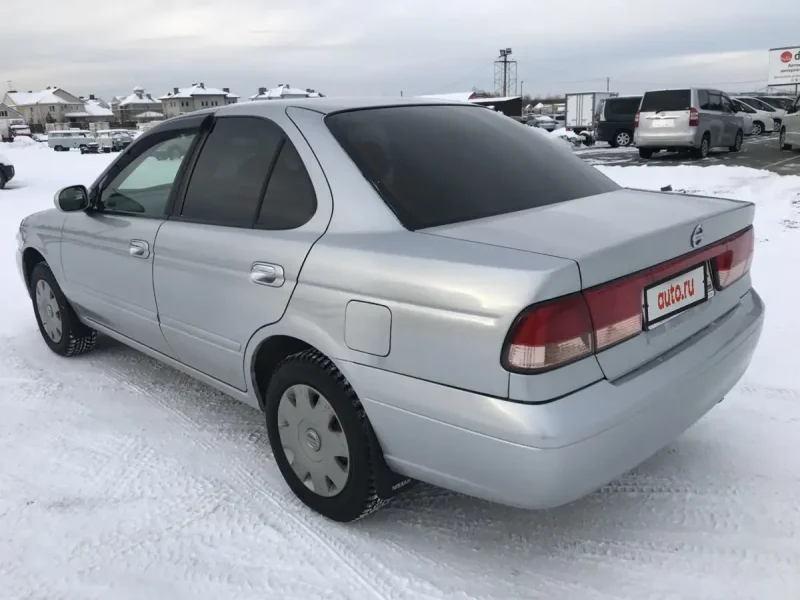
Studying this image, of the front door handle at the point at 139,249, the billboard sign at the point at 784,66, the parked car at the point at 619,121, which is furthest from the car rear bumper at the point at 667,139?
the billboard sign at the point at 784,66

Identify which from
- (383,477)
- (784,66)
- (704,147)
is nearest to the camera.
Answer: (383,477)

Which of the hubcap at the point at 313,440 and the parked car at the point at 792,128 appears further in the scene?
the parked car at the point at 792,128

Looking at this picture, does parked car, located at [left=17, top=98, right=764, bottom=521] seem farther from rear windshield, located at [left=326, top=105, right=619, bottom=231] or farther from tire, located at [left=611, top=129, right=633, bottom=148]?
tire, located at [left=611, top=129, right=633, bottom=148]

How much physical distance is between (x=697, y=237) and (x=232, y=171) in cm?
200

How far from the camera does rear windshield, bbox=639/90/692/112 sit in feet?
56.6

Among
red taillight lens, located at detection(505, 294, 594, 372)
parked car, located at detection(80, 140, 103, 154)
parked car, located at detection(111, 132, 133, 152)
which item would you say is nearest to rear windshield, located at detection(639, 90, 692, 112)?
red taillight lens, located at detection(505, 294, 594, 372)

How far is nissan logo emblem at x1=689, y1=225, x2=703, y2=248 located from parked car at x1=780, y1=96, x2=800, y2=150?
1782cm

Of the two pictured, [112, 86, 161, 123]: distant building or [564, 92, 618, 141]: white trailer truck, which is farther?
[112, 86, 161, 123]: distant building

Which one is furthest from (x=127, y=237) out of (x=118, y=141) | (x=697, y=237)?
(x=118, y=141)

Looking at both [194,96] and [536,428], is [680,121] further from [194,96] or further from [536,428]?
[194,96]

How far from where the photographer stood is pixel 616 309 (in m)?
2.17

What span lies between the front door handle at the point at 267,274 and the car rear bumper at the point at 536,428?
50cm

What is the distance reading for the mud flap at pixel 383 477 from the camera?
2.48 meters

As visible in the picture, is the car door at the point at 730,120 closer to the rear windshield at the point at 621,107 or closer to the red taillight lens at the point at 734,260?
the rear windshield at the point at 621,107
